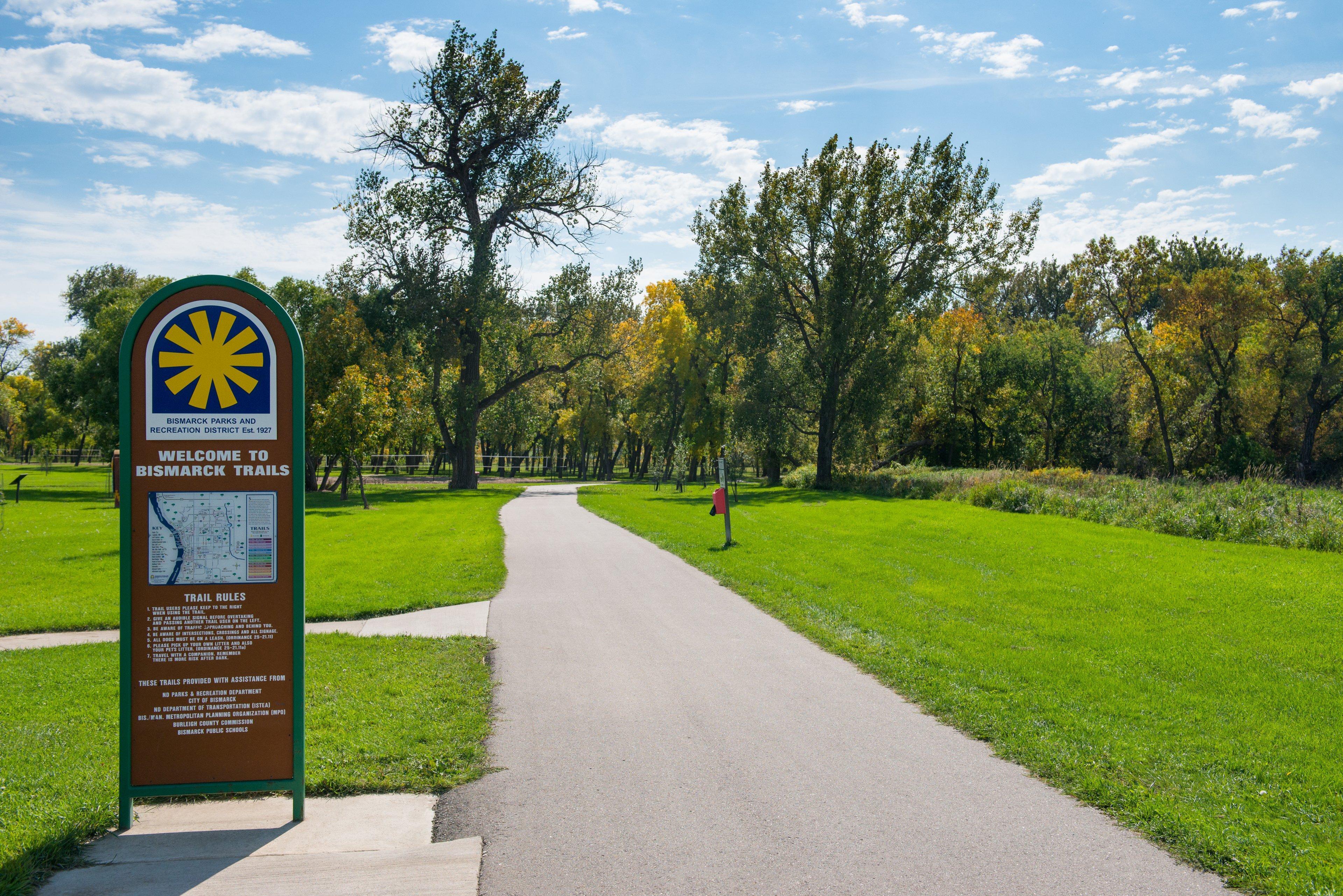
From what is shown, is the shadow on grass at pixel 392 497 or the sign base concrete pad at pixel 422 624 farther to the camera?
the shadow on grass at pixel 392 497

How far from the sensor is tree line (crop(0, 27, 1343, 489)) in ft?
118

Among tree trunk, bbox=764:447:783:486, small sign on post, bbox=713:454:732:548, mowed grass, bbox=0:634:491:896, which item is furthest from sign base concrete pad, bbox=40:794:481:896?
tree trunk, bbox=764:447:783:486

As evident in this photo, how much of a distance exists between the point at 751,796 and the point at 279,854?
2488mm

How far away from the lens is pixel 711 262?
135ft

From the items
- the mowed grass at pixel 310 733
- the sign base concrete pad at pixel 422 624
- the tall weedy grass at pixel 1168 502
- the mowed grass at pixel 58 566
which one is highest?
the tall weedy grass at pixel 1168 502

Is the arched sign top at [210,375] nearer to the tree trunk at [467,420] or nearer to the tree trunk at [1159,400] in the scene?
the tree trunk at [467,420]

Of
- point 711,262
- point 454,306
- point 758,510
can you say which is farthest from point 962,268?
point 454,306

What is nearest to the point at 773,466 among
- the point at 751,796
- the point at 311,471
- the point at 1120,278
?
the point at 1120,278

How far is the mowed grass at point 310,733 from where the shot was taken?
4.27 m

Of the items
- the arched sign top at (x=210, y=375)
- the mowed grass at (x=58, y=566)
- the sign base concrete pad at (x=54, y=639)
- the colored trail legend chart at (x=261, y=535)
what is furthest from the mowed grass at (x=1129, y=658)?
the mowed grass at (x=58, y=566)

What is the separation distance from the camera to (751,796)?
15.7 ft

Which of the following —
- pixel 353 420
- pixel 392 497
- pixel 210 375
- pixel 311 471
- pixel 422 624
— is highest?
pixel 353 420

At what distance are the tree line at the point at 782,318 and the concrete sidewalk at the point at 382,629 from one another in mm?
23772

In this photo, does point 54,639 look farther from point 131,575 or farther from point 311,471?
point 311,471
